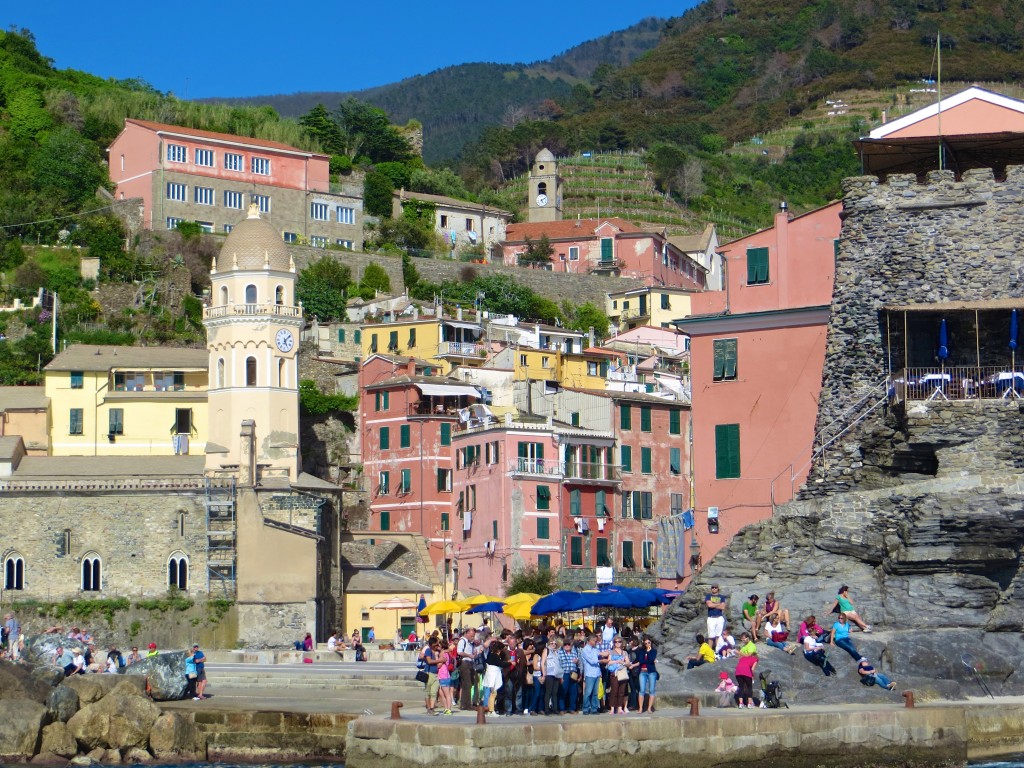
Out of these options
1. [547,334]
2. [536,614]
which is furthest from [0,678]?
[547,334]

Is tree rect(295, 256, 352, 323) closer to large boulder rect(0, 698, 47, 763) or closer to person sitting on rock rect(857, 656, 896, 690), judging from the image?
large boulder rect(0, 698, 47, 763)

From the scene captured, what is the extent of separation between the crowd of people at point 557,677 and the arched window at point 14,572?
34.2 meters

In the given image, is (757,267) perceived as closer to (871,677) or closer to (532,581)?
(871,677)

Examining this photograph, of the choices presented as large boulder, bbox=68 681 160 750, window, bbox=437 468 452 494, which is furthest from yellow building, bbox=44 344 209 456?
large boulder, bbox=68 681 160 750

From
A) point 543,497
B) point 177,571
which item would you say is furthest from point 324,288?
point 177,571

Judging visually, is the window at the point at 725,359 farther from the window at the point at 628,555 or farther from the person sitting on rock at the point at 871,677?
the window at the point at 628,555

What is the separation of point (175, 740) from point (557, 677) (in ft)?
32.1

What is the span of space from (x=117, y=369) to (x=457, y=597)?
53.4ft

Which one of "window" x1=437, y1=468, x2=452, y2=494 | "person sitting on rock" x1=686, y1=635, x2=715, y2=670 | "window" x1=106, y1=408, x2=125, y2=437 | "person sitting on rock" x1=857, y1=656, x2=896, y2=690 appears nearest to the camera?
"person sitting on rock" x1=857, y1=656, x2=896, y2=690

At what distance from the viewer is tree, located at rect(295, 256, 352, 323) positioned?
8600cm

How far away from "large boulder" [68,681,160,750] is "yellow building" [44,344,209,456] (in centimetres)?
3373

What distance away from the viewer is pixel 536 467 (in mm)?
64375

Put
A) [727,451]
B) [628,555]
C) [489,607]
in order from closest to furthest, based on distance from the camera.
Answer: [727,451], [489,607], [628,555]

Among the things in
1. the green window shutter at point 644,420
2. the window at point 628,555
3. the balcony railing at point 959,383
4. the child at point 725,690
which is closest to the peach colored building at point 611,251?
the green window shutter at point 644,420
